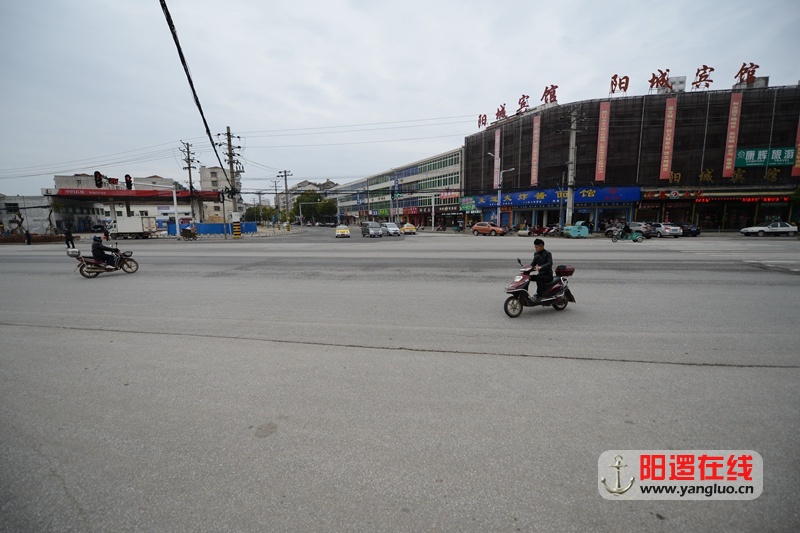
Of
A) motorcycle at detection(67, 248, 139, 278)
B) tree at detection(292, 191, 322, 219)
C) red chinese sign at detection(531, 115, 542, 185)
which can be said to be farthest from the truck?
tree at detection(292, 191, 322, 219)

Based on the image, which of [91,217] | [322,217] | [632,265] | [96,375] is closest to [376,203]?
[322,217]

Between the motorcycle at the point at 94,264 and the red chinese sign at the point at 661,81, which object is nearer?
the motorcycle at the point at 94,264

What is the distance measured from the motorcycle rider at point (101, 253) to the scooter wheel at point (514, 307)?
13057 millimetres

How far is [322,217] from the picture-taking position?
109 metres

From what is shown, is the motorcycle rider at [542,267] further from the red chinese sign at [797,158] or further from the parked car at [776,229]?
the red chinese sign at [797,158]

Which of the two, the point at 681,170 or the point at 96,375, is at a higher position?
the point at 681,170

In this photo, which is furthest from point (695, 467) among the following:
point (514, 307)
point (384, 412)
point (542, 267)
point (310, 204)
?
point (310, 204)

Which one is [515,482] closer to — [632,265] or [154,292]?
[154,292]

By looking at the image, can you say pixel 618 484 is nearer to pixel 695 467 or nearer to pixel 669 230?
pixel 695 467

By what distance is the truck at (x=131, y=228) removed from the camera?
41688 mm

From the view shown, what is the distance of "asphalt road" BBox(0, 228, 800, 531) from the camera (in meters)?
2.23

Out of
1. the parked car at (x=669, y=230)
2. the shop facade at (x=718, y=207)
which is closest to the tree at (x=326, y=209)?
the shop facade at (x=718, y=207)

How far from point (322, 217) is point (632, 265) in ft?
339

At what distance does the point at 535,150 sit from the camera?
147 feet
